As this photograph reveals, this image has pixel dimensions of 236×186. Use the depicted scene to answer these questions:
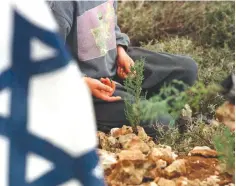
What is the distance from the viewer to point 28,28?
1.55 ft

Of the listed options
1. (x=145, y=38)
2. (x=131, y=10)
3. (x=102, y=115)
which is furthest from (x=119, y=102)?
(x=131, y=10)

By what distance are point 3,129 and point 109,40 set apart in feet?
2.50

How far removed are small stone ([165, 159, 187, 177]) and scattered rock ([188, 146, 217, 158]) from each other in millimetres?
59

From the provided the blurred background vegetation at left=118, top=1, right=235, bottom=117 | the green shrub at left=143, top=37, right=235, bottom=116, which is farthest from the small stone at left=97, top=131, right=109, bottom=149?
the blurred background vegetation at left=118, top=1, right=235, bottom=117

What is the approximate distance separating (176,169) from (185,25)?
0.76m

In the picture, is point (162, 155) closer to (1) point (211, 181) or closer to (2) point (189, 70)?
(1) point (211, 181)

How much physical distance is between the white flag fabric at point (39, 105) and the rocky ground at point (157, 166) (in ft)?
1.48

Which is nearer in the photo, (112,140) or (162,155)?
(162,155)

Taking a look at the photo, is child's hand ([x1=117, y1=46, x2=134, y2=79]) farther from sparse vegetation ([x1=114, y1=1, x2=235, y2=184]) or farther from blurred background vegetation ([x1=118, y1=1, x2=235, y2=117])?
blurred background vegetation ([x1=118, y1=1, x2=235, y2=117])

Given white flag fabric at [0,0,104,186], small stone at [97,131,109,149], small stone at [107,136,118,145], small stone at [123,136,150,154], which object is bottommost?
small stone at [97,131,109,149]

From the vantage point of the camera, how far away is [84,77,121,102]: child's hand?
112cm

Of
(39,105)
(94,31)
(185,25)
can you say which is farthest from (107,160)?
(185,25)

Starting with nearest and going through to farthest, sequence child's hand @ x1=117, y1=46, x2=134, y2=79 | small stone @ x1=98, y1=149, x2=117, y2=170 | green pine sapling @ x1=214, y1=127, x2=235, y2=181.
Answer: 1. green pine sapling @ x1=214, y1=127, x2=235, y2=181
2. small stone @ x1=98, y1=149, x2=117, y2=170
3. child's hand @ x1=117, y1=46, x2=134, y2=79

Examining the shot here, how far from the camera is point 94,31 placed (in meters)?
1.15
